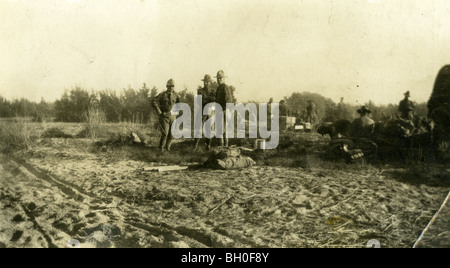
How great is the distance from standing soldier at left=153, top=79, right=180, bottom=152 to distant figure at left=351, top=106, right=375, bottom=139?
14.5ft

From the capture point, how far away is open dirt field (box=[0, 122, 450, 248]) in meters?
4.02

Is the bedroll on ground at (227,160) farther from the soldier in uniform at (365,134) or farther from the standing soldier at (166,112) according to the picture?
the soldier in uniform at (365,134)

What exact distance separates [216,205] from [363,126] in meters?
4.18

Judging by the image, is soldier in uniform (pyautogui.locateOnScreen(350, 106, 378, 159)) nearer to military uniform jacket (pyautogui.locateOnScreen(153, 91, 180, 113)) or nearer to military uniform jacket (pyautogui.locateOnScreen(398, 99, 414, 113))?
military uniform jacket (pyautogui.locateOnScreen(398, 99, 414, 113))

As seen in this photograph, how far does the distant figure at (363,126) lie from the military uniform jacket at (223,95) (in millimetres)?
3048

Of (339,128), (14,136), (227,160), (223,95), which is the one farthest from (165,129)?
(339,128)

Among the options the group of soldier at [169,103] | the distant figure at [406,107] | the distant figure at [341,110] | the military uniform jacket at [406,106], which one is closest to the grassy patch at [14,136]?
the group of soldier at [169,103]

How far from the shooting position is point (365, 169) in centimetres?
→ 632

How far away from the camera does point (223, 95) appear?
8398mm

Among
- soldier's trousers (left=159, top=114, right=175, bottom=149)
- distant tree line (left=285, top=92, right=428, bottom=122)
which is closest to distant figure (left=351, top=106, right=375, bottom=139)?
soldier's trousers (left=159, top=114, right=175, bottom=149)
